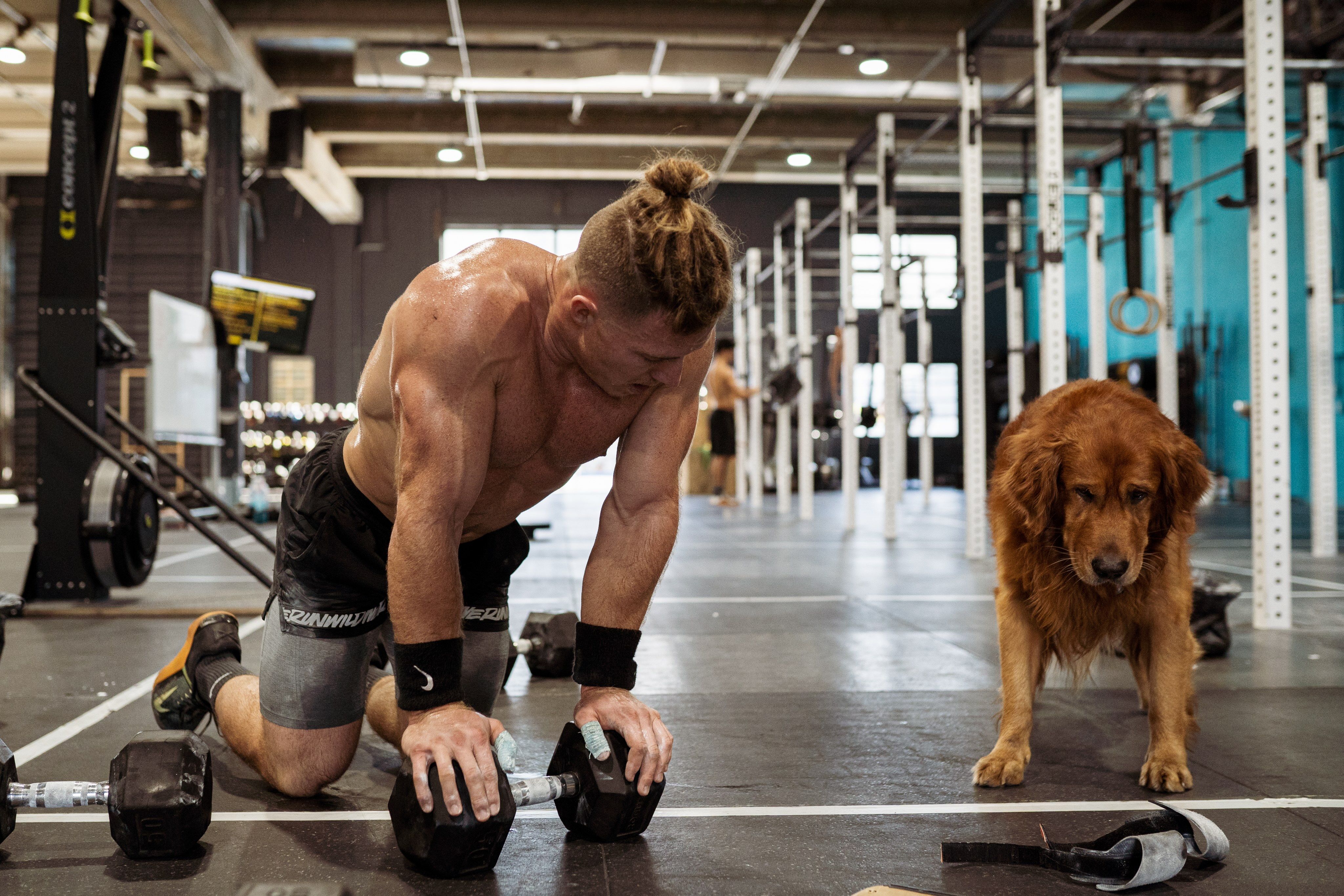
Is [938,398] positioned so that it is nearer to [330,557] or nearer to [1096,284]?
[1096,284]

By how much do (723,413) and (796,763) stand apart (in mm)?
9841

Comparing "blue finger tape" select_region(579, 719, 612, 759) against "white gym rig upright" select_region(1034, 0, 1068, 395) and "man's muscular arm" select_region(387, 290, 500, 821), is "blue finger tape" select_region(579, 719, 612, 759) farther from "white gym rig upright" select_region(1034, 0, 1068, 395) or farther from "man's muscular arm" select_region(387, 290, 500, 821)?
"white gym rig upright" select_region(1034, 0, 1068, 395)

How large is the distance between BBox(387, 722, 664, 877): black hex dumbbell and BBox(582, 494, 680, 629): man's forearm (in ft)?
0.61

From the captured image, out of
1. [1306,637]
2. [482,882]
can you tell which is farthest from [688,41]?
[482,882]

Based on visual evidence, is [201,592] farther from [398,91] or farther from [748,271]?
[398,91]

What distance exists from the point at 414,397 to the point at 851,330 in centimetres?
677

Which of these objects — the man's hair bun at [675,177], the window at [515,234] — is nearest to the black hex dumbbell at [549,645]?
the man's hair bun at [675,177]

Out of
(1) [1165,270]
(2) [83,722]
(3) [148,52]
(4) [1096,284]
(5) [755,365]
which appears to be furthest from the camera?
(5) [755,365]

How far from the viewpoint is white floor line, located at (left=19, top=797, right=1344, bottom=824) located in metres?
1.79

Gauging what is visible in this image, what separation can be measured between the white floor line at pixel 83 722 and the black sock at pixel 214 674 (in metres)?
0.15

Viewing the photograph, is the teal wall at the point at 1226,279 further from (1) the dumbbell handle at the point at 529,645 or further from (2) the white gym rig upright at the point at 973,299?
(1) the dumbbell handle at the point at 529,645

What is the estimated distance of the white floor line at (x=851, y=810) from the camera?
1.79m

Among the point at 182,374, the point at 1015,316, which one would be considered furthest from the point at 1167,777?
the point at 182,374

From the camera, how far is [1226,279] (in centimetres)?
1230
